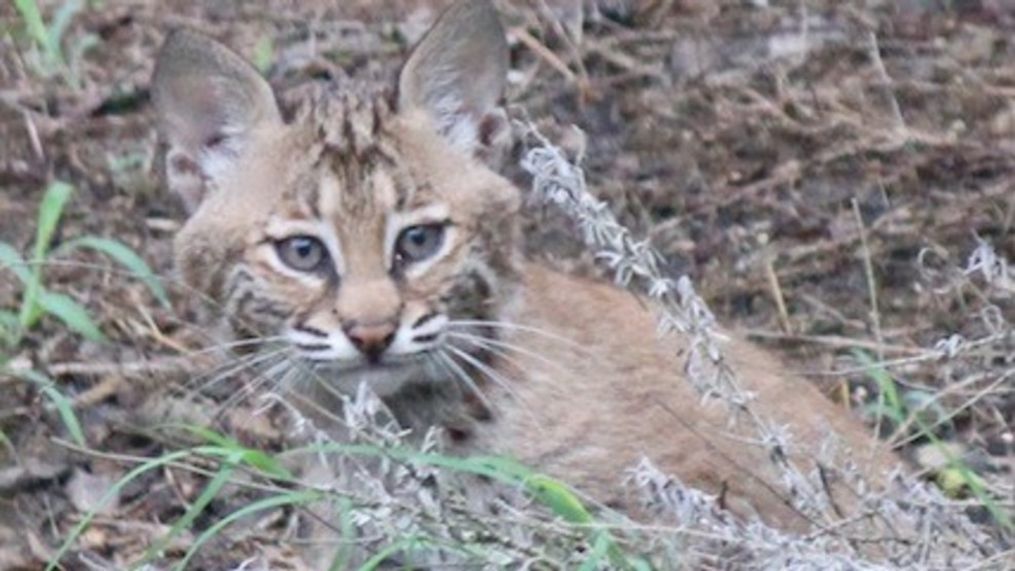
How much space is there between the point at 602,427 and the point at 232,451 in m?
0.87

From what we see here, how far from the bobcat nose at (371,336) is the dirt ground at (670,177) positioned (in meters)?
0.76

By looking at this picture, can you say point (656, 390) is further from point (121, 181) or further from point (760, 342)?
point (121, 181)

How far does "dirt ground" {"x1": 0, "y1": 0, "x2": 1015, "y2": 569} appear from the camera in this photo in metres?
6.45

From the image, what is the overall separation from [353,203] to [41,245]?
5.42 feet

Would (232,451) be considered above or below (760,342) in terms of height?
above

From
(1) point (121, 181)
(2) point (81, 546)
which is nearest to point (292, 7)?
(1) point (121, 181)

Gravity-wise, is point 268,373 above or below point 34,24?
above

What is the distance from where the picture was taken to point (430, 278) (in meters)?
5.26

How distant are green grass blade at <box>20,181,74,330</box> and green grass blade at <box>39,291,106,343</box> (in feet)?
0.08

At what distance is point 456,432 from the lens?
549 centimetres

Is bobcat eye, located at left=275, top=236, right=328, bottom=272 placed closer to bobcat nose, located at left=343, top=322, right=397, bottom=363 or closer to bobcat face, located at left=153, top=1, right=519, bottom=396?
bobcat face, located at left=153, top=1, right=519, bottom=396

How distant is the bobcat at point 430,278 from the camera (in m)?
5.24

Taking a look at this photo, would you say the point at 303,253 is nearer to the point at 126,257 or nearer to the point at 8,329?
the point at 126,257

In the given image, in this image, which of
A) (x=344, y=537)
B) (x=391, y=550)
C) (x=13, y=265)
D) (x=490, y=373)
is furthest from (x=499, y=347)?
(x=13, y=265)
